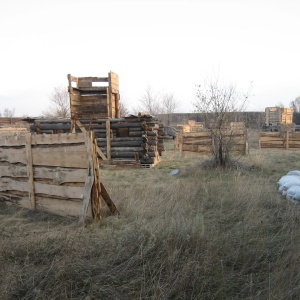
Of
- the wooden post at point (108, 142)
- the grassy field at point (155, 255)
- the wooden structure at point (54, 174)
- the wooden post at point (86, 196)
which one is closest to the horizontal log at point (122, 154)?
the wooden post at point (108, 142)

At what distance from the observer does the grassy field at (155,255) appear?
9.34 feet

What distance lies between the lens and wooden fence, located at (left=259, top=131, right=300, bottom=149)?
19.3 meters

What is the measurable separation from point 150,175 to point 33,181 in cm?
536

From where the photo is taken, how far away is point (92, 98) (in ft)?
41.4

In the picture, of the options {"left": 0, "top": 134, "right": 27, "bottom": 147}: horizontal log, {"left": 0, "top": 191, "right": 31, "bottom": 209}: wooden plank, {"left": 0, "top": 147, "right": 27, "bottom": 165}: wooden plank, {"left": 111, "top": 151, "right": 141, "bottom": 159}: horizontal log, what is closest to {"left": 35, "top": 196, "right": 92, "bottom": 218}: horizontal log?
{"left": 0, "top": 191, "right": 31, "bottom": 209}: wooden plank

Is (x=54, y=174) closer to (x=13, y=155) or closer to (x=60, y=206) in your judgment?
(x=60, y=206)

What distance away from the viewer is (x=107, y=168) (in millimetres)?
12672

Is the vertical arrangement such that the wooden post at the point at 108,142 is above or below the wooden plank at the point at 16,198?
above

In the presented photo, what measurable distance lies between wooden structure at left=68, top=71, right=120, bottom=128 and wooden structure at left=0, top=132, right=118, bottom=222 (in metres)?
6.45

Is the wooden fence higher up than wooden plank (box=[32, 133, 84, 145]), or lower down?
lower down

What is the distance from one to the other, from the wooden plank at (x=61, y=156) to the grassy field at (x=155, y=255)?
940mm

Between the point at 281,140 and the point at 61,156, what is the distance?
696 inches

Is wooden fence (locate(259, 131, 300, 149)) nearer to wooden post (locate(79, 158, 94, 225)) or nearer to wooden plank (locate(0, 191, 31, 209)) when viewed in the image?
wooden plank (locate(0, 191, 31, 209))

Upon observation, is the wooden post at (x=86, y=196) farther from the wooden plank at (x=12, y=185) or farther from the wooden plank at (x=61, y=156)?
the wooden plank at (x=12, y=185)
